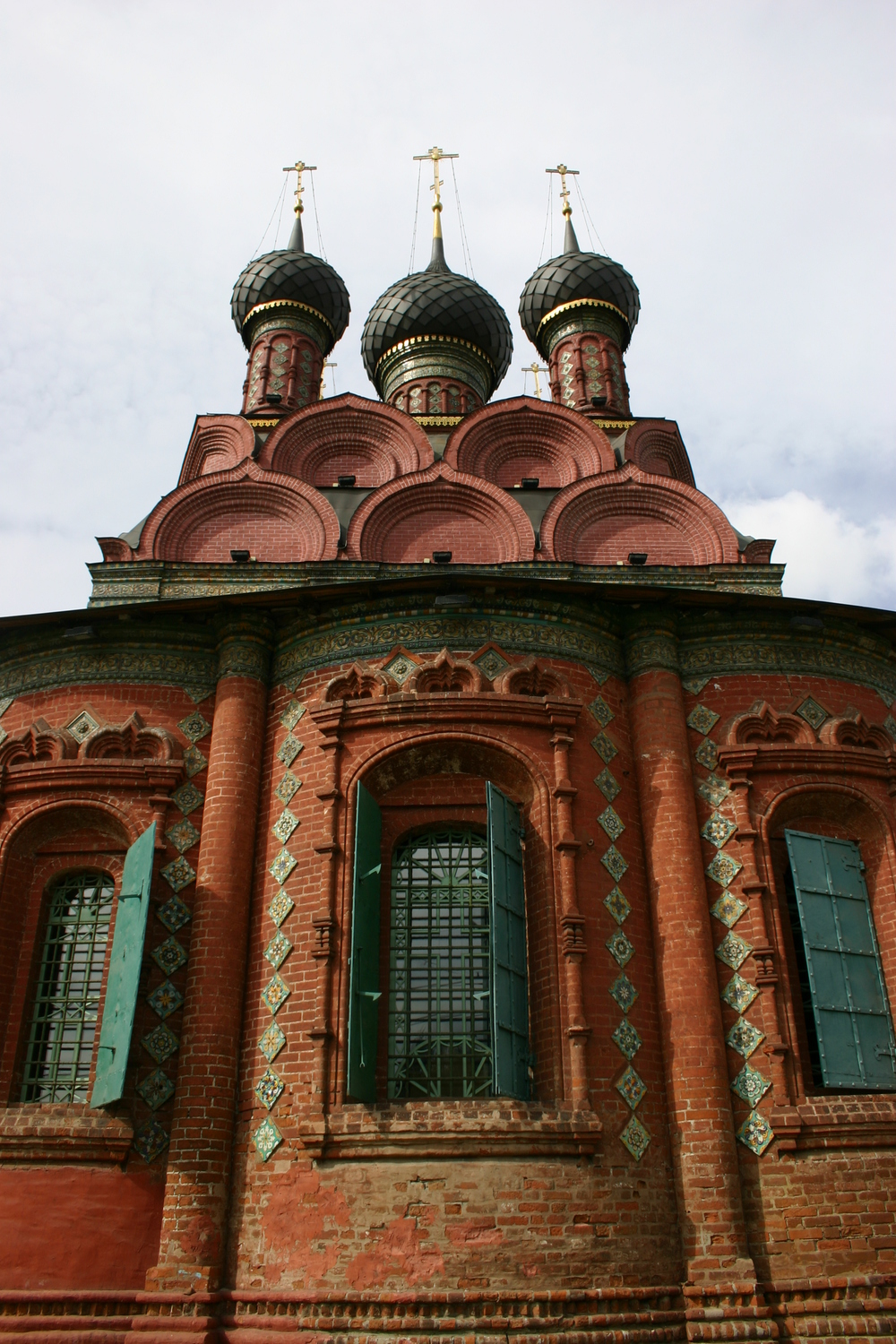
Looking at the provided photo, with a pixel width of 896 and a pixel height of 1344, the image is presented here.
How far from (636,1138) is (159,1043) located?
10.5 ft

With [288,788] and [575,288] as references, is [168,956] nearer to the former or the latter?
[288,788]

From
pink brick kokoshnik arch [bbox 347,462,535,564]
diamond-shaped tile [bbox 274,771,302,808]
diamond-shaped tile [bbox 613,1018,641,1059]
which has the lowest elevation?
diamond-shaped tile [bbox 613,1018,641,1059]

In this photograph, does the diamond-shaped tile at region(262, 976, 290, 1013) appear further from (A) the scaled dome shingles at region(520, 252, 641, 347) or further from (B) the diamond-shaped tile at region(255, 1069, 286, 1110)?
(A) the scaled dome shingles at region(520, 252, 641, 347)

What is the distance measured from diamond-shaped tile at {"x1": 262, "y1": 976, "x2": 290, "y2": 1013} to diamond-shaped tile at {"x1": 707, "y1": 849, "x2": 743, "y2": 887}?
3100mm

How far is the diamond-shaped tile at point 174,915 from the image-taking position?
8.18 m

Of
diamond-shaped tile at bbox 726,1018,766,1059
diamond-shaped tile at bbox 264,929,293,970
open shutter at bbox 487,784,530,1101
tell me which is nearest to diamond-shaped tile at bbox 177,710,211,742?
diamond-shaped tile at bbox 264,929,293,970

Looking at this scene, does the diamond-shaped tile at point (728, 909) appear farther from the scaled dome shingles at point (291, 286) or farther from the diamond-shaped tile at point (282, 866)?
the scaled dome shingles at point (291, 286)

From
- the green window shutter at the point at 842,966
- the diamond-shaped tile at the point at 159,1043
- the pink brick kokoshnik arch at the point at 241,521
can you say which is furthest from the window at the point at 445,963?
the pink brick kokoshnik arch at the point at 241,521

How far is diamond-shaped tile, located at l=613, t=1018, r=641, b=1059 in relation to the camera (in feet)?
25.0

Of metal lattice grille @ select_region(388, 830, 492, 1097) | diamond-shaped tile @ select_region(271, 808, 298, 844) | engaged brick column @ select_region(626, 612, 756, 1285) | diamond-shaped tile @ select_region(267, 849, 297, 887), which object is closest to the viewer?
engaged brick column @ select_region(626, 612, 756, 1285)

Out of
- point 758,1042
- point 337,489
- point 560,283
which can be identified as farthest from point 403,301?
point 758,1042

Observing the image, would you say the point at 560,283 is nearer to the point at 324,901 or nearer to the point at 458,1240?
the point at 324,901

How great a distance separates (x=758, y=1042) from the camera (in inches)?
303

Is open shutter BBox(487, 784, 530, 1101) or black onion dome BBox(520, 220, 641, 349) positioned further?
black onion dome BBox(520, 220, 641, 349)
